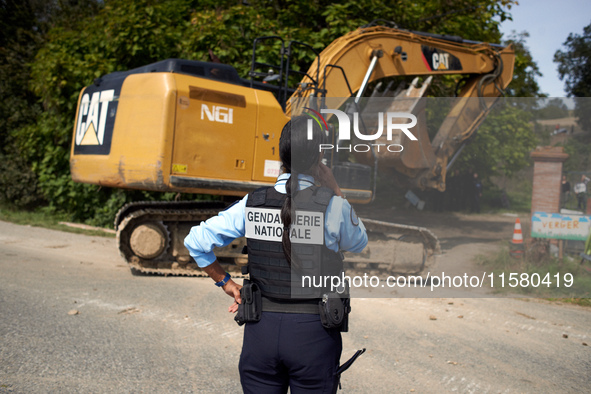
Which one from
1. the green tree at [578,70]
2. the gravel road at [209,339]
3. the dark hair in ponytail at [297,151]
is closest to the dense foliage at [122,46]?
the gravel road at [209,339]

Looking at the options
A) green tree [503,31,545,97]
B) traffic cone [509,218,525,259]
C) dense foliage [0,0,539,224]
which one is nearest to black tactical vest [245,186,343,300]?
traffic cone [509,218,525,259]

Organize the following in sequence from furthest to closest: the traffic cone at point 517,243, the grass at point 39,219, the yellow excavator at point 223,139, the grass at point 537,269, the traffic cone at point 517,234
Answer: the grass at point 39,219 → the yellow excavator at point 223,139 → the traffic cone at point 517,234 → the traffic cone at point 517,243 → the grass at point 537,269

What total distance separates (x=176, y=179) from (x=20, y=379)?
3.13 m

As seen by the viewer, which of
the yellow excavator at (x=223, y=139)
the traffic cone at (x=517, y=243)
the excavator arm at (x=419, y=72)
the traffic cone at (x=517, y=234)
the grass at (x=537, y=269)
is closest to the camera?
the grass at (x=537, y=269)

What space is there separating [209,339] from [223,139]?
2.80m

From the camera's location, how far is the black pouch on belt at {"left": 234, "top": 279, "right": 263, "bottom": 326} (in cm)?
220

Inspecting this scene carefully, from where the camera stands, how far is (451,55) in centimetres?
836

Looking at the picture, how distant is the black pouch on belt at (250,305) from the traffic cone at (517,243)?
2.65m

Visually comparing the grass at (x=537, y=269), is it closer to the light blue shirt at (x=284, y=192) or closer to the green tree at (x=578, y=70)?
the green tree at (x=578, y=70)

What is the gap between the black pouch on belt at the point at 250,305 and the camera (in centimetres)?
220

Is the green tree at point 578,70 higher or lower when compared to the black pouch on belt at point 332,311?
higher

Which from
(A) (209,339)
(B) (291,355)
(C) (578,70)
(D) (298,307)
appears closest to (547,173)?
(C) (578,70)

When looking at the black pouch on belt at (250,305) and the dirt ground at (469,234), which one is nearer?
the black pouch on belt at (250,305)

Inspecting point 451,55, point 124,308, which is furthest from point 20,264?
point 451,55
